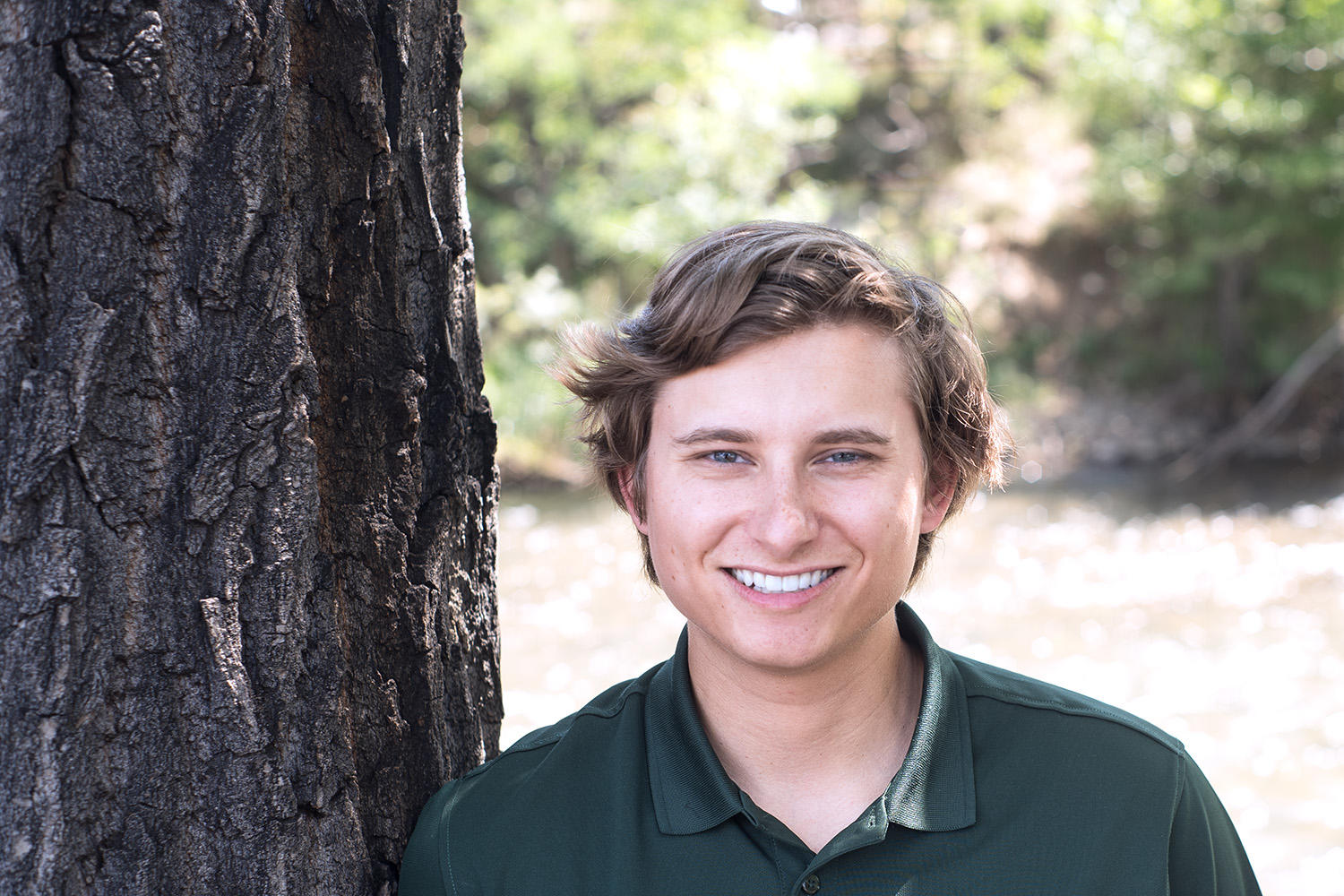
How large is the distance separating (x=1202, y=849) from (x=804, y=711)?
1.77ft

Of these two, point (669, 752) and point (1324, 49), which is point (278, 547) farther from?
point (1324, 49)

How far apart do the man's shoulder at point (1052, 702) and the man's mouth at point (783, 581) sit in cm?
30

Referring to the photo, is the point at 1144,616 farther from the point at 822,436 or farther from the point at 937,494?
the point at 822,436

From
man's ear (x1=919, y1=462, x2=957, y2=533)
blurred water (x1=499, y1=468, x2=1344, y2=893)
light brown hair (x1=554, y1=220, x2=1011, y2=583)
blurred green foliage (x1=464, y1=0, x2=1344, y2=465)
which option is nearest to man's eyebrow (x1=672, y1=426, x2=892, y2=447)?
light brown hair (x1=554, y1=220, x2=1011, y2=583)

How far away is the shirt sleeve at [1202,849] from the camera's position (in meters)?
1.59

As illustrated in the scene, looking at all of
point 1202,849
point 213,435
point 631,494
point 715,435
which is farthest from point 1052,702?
point 213,435

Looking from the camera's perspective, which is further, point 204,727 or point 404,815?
point 404,815

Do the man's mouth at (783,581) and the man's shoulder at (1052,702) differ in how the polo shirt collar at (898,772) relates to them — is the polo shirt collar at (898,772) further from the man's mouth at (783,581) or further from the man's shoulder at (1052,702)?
the man's mouth at (783,581)

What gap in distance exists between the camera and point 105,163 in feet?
4.22

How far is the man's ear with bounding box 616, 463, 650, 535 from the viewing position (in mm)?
1935

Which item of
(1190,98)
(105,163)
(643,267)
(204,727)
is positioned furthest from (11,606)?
(643,267)

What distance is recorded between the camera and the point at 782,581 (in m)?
1.63

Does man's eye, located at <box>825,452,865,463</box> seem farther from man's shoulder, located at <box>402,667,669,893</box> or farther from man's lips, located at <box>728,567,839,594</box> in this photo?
man's shoulder, located at <box>402,667,669,893</box>

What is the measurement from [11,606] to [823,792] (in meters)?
1.04
